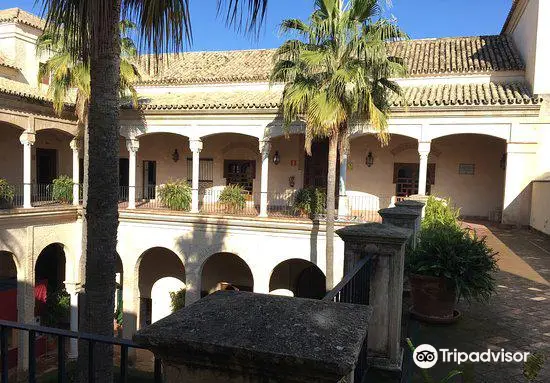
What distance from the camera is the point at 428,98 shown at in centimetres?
1428

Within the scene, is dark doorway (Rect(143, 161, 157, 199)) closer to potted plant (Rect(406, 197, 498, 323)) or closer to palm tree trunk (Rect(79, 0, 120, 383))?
palm tree trunk (Rect(79, 0, 120, 383))

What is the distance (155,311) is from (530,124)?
49.2 feet

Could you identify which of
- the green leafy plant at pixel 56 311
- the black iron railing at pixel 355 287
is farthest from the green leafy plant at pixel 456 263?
the green leafy plant at pixel 56 311

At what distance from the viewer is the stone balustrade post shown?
1357mm

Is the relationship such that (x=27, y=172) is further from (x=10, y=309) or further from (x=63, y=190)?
(x=10, y=309)

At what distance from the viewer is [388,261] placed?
359cm

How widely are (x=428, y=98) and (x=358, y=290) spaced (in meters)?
12.6

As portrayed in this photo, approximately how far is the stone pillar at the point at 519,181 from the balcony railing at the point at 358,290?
39.3ft

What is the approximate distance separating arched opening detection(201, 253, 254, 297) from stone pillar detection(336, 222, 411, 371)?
13578 millimetres

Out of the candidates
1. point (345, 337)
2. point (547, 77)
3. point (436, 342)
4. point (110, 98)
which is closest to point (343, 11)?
point (110, 98)

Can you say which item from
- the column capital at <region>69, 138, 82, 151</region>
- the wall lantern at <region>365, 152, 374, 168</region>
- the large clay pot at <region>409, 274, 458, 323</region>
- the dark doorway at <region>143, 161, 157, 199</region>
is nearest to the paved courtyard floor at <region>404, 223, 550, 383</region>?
the large clay pot at <region>409, 274, 458, 323</region>

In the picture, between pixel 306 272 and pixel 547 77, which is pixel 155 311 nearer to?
pixel 306 272

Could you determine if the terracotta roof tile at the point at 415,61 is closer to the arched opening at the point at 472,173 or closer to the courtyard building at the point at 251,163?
the courtyard building at the point at 251,163

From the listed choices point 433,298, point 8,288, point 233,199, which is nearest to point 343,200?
point 233,199
